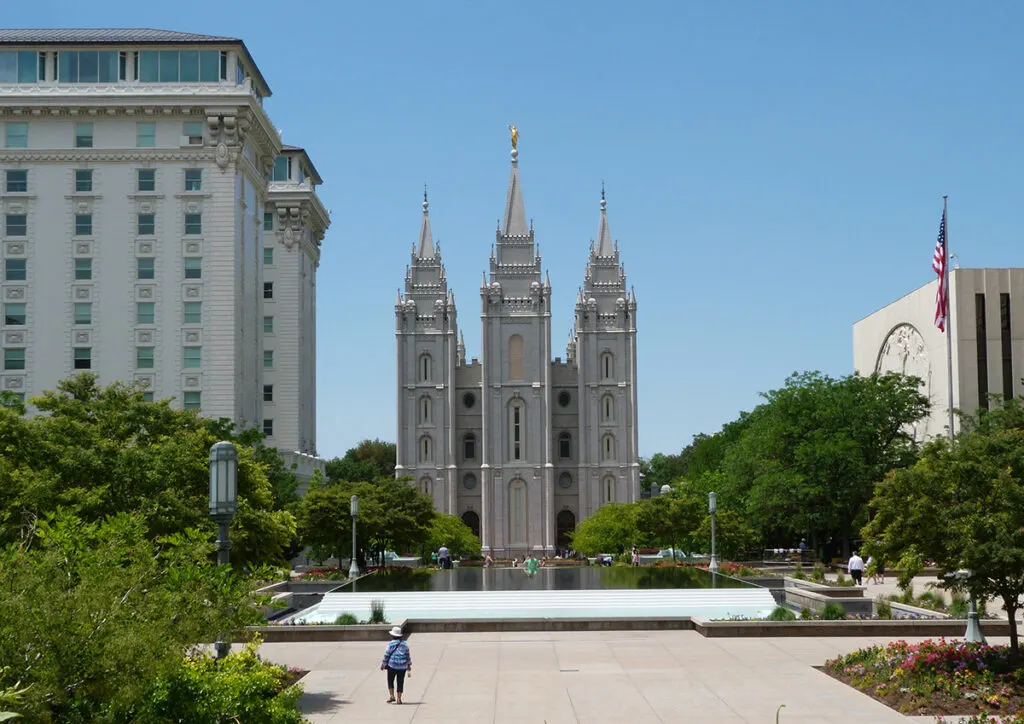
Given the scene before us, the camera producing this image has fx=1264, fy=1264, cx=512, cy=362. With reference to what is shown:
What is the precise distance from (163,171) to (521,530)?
53910mm

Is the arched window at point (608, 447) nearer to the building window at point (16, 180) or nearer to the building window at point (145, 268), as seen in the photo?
the building window at point (145, 268)

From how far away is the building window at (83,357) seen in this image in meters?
61.9

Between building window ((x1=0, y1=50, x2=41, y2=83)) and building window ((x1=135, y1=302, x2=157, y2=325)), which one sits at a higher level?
building window ((x1=0, y1=50, x2=41, y2=83))

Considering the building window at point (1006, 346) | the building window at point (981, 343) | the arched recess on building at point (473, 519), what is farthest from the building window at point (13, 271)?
the arched recess on building at point (473, 519)

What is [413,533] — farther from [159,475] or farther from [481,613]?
[159,475]

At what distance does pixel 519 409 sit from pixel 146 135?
5172 centimetres

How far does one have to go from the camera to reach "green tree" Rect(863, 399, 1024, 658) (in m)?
18.1

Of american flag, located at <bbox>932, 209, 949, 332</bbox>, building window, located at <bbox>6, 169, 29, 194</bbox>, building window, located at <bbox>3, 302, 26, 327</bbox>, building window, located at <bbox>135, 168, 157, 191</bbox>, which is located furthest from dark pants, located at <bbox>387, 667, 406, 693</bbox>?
building window, located at <bbox>6, 169, 29, 194</bbox>

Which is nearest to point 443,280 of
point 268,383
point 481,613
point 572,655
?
point 268,383

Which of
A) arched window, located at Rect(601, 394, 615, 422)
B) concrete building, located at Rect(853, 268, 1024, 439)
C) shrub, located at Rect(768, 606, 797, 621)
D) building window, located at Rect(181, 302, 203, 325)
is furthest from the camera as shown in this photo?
arched window, located at Rect(601, 394, 615, 422)

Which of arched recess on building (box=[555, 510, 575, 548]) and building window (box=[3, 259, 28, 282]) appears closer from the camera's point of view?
building window (box=[3, 259, 28, 282])

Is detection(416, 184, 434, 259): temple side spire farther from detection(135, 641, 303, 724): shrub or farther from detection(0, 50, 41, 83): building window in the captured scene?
detection(135, 641, 303, 724): shrub

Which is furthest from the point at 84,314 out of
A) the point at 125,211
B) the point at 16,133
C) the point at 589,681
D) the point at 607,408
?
the point at 607,408

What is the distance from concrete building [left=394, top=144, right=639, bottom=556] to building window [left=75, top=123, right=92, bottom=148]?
48741 mm
